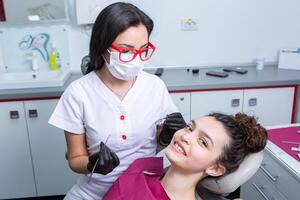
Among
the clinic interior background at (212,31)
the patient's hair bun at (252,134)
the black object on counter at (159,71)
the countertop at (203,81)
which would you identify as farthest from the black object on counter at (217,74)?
the patient's hair bun at (252,134)

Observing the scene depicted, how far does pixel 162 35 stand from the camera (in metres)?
2.56

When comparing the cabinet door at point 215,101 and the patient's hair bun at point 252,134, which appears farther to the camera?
the cabinet door at point 215,101

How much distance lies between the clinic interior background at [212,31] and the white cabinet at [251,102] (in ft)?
1.65

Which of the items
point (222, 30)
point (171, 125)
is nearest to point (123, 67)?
point (171, 125)

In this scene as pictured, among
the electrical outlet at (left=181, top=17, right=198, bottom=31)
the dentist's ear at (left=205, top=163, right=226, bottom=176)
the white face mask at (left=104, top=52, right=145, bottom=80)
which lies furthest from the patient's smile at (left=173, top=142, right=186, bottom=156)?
the electrical outlet at (left=181, top=17, right=198, bottom=31)

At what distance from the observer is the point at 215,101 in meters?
2.25

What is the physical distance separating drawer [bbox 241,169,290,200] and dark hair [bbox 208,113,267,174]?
17.2 inches

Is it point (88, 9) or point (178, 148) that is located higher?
point (88, 9)

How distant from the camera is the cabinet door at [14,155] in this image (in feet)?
6.87

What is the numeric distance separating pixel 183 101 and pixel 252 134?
1142mm

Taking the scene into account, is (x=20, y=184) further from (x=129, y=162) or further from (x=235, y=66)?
(x=235, y=66)

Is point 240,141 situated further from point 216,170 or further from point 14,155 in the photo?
point 14,155

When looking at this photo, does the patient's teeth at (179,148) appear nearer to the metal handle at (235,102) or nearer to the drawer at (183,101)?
the drawer at (183,101)

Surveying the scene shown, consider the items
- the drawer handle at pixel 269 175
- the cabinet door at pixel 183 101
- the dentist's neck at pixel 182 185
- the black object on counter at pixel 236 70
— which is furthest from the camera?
the black object on counter at pixel 236 70
